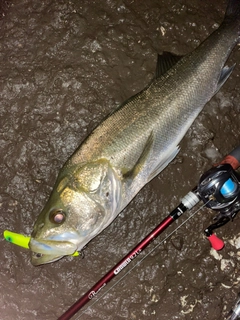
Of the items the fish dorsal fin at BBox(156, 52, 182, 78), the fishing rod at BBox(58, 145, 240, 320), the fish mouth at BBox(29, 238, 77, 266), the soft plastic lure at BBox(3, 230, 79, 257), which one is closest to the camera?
the fish mouth at BBox(29, 238, 77, 266)

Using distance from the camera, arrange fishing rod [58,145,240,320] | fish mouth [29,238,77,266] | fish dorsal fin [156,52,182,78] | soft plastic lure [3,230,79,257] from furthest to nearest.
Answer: fish dorsal fin [156,52,182,78] < soft plastic lure [3,230,79,257] < fishing rod [58,145,240,320] < fish mouth [29,238,77,266]

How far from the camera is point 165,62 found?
3031mm

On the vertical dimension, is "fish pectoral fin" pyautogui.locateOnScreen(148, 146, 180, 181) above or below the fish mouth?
above

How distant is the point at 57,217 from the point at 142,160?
0.81 metres

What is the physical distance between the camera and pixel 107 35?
3.35 meters

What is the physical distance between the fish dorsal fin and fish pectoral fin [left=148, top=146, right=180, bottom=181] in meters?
0.69

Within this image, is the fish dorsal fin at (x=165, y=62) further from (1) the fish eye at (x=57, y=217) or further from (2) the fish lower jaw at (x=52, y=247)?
(2) the fish lower jaw at (x=52, y=247)

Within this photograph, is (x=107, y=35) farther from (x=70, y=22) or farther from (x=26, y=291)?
(x=26, y=291)

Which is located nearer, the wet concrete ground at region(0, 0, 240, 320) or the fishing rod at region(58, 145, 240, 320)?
the fishing rod at region(58, 145, 240, 320)

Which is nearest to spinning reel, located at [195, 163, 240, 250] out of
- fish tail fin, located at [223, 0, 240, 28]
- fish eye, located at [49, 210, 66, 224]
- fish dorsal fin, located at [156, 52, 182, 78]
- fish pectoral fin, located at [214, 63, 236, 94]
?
fish pectoral fin, located at [214, 63, 236, 94]

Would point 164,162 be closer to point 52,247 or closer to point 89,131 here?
point 89,131

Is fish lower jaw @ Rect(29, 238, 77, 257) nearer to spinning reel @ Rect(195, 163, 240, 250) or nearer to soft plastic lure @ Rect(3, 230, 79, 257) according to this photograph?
soft plastic lure @ Rect(3, 230, 79, 257)

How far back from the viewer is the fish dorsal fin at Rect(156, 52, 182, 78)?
299cm

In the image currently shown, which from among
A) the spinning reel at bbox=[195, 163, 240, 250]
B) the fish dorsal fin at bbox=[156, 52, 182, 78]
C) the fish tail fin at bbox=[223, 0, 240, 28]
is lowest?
the spinning reel at bbox=[195, 163, 240, 250]
